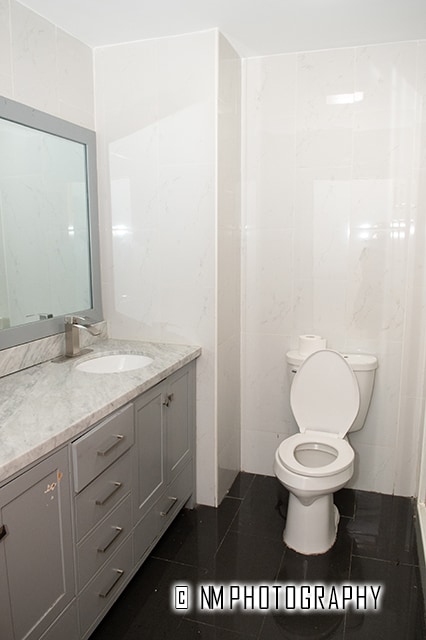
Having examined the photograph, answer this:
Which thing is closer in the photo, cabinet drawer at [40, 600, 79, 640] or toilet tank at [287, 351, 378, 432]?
cabinet drawer at [40, 600, 79, 640]

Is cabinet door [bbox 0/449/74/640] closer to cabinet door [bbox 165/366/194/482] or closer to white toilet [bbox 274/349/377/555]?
cabinet door [bbox 165/366/194/482]

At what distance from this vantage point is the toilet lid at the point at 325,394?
2.46 m

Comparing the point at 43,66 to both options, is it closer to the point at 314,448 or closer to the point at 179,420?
the point at 179,420

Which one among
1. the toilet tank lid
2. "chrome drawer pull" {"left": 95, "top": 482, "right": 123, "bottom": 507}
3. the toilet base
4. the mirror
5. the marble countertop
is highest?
the mirror

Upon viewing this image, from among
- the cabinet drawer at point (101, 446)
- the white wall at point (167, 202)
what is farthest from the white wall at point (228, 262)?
the cabinet drawer at point (101, 446)

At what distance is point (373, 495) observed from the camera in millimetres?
2730

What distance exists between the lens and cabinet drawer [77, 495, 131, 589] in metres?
1.60

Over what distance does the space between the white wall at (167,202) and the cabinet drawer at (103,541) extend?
→ 30.8 inches

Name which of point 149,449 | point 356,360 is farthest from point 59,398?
point 356,360

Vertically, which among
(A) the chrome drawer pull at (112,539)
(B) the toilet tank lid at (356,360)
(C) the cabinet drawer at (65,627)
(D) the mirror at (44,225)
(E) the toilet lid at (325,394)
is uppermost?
(D) the mirror at (44,225)

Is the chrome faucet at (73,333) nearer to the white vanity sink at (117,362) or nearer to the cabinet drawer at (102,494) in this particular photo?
the white vanity sink at (117,362)

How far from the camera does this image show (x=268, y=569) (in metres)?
2.12

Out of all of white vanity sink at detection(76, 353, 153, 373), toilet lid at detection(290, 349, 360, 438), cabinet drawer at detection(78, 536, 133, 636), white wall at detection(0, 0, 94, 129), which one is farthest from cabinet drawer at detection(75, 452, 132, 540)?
white wall at detection(0, 0, 94, 129)

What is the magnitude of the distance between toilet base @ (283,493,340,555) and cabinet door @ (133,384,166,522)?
0.64 metres
